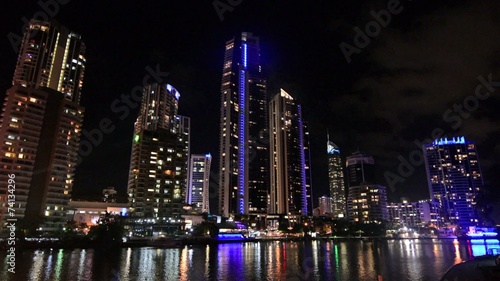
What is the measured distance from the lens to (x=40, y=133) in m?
117

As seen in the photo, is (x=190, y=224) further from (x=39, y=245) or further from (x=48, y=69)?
(x=48, y=69)

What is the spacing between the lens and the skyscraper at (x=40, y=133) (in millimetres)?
106750

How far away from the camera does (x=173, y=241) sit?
4771 inches

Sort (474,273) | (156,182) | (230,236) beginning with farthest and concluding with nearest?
(230,236) → (156,182) → (474,273)

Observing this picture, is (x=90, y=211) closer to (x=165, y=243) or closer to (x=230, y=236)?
(x=165, y=243)

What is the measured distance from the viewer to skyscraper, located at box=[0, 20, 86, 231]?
350 feet

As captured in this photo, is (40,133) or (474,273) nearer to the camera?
(474,273)

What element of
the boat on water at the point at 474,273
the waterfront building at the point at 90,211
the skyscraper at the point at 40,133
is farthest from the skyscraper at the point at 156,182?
the boat on water at the point at 474,273

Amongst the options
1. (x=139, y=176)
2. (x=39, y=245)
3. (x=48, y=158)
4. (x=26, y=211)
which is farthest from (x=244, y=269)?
(x=139, y=176)

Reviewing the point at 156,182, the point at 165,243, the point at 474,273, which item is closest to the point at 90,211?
the point at 156,182

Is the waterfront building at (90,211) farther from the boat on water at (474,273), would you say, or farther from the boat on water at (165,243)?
the boat on water at (474,273)

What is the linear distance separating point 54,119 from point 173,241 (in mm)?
65393

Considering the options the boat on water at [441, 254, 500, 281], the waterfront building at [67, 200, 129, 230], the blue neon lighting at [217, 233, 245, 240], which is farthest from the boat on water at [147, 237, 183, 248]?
the boat on water at [441, 254, 500, 281]

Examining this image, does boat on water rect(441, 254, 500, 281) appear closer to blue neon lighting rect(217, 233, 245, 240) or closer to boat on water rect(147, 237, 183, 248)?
boat on water rect(147, 237, 183, 248)
